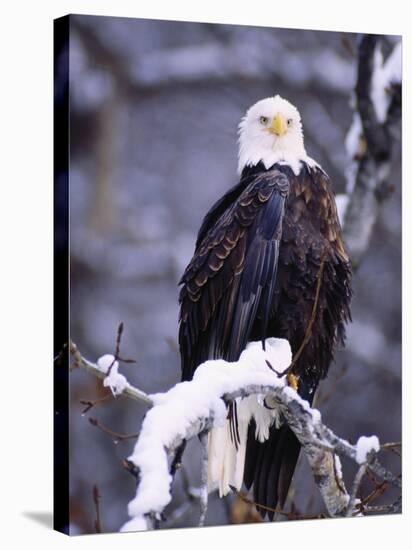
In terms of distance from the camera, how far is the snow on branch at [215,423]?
18.0ft

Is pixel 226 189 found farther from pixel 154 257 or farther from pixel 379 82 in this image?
pixel 379 82

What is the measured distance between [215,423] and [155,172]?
3.58 feet

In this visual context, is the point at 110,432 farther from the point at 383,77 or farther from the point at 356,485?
the point at 383,77

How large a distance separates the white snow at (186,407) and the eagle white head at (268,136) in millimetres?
790

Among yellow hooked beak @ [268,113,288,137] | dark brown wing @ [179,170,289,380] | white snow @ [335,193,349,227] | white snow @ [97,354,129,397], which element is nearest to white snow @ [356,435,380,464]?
dark brown wing @ [179,170,289,380]

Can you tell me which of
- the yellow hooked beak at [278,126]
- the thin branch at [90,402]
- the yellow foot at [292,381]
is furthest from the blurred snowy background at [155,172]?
the yellow foot at [292,381]

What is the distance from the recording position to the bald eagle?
5848mm

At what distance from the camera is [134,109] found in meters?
5.73

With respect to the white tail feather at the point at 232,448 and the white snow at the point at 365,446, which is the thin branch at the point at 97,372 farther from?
the white snow at the point at 365,446

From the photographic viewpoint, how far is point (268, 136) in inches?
235

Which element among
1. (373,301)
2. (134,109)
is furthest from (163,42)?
(373,301)

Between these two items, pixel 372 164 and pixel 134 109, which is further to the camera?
pixel 372 164

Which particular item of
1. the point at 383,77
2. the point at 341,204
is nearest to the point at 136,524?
the point at 341,204

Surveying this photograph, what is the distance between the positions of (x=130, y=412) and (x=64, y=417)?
0.28 metres
